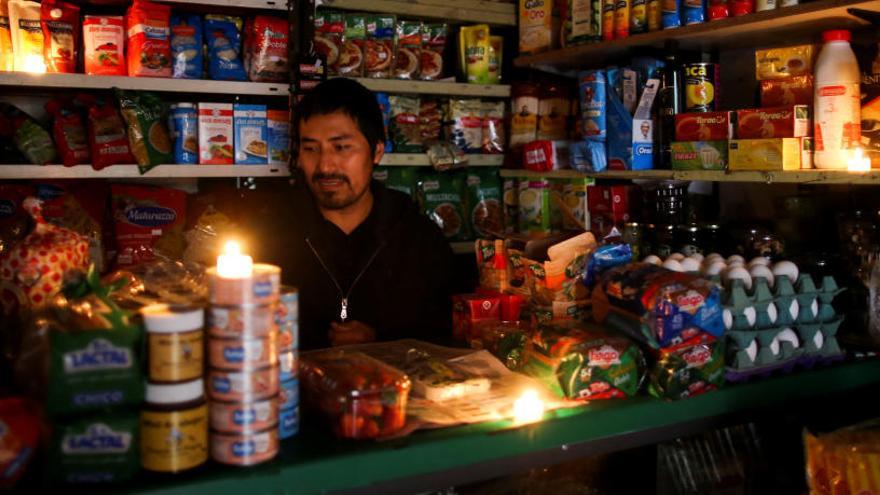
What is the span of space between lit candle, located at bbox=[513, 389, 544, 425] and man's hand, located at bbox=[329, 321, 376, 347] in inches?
36.3

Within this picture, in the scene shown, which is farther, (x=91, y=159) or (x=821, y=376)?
(x=91, y=159)

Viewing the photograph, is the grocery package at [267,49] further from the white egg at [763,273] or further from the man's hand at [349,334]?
the white egg at [763,273]

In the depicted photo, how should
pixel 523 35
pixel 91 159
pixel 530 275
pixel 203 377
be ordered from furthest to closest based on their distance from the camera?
pixel 523 35 < pixel 91 159 < pixel 530 275 < pixel 203 377

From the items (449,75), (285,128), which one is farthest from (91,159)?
(449,75)

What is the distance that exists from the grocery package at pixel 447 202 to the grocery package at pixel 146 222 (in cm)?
114

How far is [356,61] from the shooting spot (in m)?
3.43

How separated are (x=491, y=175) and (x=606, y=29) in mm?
999

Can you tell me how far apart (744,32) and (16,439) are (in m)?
2.51

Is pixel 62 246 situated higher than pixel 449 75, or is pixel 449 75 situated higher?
pixel 449 75

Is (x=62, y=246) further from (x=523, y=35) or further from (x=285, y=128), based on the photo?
(x=523, y=35)

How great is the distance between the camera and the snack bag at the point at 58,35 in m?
2.94

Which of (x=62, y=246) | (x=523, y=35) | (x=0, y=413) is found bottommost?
(x=0, y=413)

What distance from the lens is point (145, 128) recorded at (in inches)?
120

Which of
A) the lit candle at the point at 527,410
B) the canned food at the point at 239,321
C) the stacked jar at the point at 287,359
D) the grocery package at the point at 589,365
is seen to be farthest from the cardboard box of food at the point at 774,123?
the canned food at the point at 239,321
